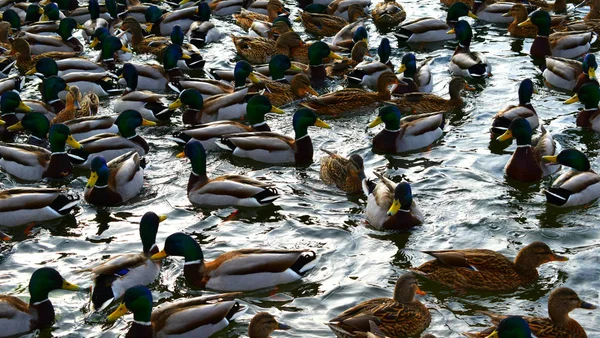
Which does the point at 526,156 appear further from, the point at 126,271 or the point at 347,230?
the point at 126,271

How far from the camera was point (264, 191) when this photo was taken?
448 inches

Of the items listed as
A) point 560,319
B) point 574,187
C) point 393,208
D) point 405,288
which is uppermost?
point 405,288

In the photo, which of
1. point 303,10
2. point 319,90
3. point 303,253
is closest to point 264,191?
point 303,253

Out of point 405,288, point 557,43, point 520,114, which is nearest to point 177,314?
point 405,288

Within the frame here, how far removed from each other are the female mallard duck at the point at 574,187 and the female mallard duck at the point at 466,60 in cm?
410

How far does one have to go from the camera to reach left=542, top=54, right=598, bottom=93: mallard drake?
47.8 ft

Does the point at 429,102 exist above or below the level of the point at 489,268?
below

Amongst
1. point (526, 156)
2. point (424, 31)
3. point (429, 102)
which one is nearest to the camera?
point (526, 156)

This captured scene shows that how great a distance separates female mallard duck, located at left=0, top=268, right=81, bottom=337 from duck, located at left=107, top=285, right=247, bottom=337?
641mm

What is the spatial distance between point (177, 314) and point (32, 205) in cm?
327

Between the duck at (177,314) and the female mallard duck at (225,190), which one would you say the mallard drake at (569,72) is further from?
the duck at (177,314)

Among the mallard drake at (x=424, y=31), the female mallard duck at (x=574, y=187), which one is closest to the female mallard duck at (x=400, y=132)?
the female mallard duck at (x=574, y=187)

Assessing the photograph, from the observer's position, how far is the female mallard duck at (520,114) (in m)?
13.3

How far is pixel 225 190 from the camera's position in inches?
451
